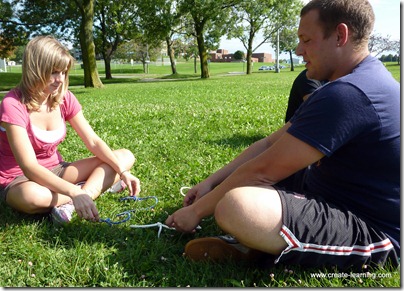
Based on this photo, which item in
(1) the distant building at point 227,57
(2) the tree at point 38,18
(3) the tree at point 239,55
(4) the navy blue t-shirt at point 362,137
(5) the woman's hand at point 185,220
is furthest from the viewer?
(1) the distant building at point 227,57

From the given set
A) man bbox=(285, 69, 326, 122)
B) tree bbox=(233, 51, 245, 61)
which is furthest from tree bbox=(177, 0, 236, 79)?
tree bbox=(233, 51, 245, 61)

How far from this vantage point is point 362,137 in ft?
6.72

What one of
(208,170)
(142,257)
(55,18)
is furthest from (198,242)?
(55,18)

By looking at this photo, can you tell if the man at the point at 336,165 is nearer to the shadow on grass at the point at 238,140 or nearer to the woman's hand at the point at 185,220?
the woman's hand at the point at 185,220

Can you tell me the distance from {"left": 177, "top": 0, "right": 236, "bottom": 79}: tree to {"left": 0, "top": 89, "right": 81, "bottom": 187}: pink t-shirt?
27433 mm

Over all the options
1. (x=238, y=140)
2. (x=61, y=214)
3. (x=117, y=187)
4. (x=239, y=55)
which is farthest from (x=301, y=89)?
(x=239, y=55)

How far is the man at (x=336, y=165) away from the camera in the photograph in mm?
1983

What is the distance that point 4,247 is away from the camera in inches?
103

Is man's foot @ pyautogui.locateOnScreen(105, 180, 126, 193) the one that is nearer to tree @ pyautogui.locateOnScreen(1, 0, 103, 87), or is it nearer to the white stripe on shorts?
the white stripe on shorts

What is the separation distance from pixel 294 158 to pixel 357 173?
0.35 meters

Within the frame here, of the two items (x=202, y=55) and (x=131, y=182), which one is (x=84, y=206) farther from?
(x=202, y=55)

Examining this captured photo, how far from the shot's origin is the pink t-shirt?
2916mm

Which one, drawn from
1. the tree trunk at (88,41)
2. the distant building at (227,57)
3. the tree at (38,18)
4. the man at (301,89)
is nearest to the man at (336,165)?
the man at (301,89)

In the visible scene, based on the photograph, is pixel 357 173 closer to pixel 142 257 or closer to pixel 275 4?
pixel 142 257
